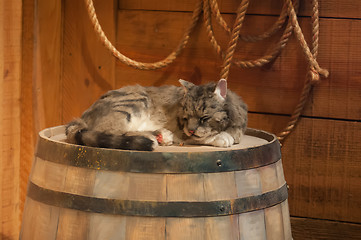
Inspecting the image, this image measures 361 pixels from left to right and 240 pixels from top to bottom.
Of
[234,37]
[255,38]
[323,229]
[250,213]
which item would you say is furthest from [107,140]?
[323,229]

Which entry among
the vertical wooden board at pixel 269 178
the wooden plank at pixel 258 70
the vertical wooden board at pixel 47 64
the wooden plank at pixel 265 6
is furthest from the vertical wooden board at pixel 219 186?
the vertical wooden board at pixel 47 64

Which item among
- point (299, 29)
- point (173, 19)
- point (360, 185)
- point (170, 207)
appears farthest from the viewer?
point (173, 19)

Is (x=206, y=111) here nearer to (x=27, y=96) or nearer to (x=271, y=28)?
(x=271, y=28)

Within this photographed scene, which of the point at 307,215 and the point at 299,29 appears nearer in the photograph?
the point at 299,29

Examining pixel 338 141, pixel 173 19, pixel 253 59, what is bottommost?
pixel 338 141

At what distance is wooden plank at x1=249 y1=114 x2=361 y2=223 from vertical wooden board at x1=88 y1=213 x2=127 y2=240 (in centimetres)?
122

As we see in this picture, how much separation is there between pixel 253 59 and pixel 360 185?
804 millimetres

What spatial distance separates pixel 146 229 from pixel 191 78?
1233 millimetres

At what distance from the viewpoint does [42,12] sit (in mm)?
2568

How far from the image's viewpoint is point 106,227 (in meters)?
1.47

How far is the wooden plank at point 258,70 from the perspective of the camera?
7.69 feet

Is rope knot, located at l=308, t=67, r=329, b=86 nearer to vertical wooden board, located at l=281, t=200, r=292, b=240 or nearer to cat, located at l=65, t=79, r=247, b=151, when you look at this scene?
cat, located at l=65, t=79, r=247, b=151

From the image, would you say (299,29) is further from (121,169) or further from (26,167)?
(26,167)

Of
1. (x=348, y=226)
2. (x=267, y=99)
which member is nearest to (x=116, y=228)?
(x=267, y=99)
